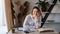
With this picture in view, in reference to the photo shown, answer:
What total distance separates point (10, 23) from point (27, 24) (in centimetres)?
120

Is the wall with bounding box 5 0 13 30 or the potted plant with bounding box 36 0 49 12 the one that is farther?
the potted plant with bounding box 36 0 49 12

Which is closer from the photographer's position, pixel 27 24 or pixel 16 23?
pixel 27 24

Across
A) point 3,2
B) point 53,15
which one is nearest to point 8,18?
point 3,2

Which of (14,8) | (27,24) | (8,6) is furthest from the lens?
(14,8)

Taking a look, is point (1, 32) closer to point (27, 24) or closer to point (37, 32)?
point (27, 24)

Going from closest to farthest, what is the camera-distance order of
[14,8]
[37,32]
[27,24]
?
[37,32]
[27,24]
[14,8]

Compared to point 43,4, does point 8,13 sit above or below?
below

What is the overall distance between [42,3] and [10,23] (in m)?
1.21

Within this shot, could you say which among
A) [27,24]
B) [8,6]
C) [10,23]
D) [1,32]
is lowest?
[1,32]

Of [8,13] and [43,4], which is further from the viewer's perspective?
[43,4]

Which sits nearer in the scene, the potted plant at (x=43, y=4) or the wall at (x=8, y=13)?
the wall at (x=8, y=13)

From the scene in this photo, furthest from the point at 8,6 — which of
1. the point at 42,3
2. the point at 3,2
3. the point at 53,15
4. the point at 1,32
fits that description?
the point at 53,15

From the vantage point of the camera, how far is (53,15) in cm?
456

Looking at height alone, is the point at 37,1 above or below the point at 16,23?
above
